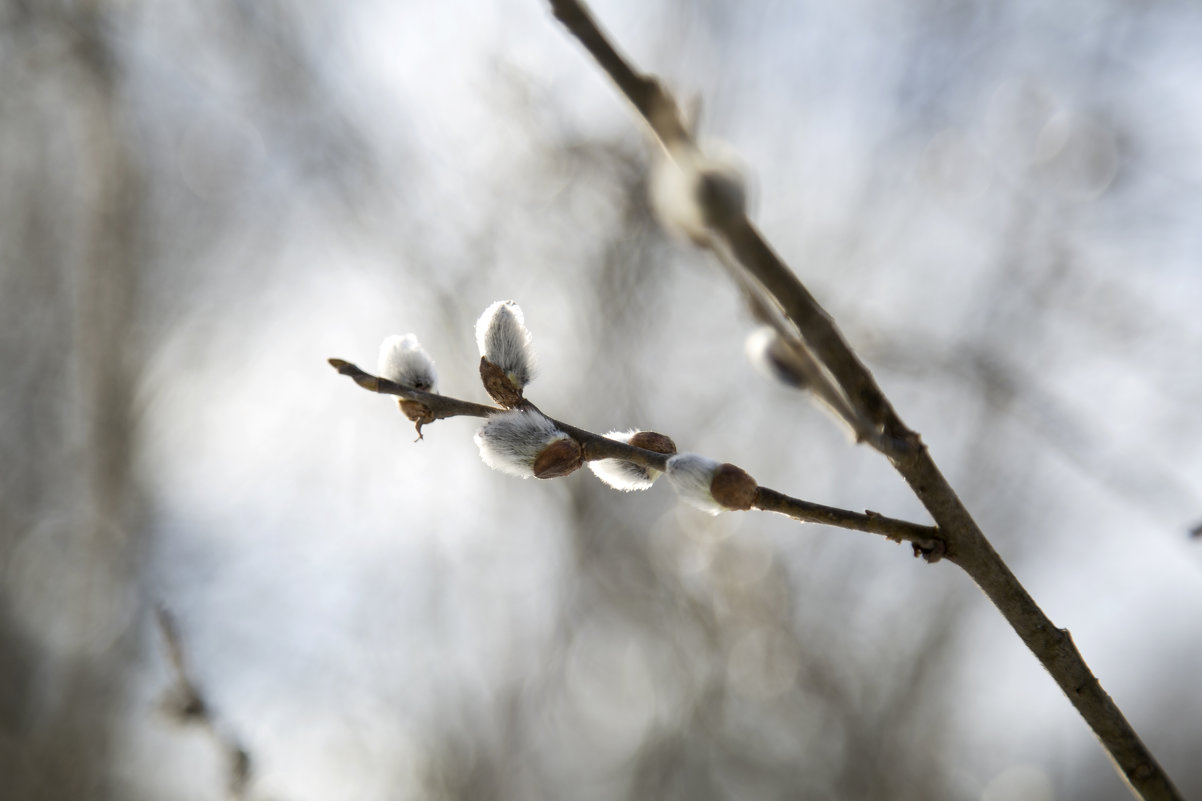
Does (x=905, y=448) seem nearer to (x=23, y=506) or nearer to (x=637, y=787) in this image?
(x=637, y=787)

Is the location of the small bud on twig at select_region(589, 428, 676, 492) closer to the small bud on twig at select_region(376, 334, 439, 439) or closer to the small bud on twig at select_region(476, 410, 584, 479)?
the small bud on twig at select_region(476, 410, 584, 479)

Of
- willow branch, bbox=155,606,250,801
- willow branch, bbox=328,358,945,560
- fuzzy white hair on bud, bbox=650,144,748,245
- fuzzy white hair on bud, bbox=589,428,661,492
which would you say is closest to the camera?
fuzzy white hair on bud, bbox=650,144,748,245

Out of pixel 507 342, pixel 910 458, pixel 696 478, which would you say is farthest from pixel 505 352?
pixel 910 458

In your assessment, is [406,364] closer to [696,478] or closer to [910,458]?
[696,478]

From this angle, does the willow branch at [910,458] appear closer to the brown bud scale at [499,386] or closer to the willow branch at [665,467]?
the willow branch at [665,467]

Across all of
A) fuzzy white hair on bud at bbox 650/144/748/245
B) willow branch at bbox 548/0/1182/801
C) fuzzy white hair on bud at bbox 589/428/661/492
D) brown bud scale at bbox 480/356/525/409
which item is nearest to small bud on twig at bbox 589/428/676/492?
fuzzy white hair on bud at bbox 589/428/661/492
